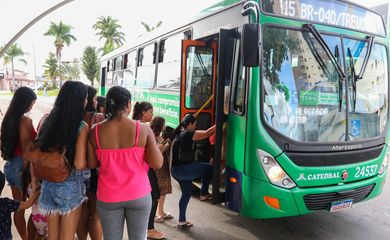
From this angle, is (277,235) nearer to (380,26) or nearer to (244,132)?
(244,132)

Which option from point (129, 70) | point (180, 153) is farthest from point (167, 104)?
point (129, 70)

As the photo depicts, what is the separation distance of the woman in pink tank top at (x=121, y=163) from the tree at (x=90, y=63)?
1931 inches

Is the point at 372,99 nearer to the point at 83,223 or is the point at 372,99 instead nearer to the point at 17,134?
the point at 83,223

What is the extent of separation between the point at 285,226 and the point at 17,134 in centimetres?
345

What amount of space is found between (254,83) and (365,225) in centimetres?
267

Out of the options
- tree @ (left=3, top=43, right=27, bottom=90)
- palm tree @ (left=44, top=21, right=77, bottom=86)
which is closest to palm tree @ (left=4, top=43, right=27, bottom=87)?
tree @ (left=3, top=43, right=27, bottom=90)

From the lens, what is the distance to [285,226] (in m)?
4.57

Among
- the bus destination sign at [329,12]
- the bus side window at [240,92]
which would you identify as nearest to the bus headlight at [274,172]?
the bus side window at [240,92]

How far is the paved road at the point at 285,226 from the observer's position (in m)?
4.25

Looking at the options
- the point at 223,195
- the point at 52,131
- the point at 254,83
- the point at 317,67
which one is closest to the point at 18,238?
the point at 52,131

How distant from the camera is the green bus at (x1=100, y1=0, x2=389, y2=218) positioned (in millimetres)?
3598

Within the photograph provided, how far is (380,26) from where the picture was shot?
174 inches

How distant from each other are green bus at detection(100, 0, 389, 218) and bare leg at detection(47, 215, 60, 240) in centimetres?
184

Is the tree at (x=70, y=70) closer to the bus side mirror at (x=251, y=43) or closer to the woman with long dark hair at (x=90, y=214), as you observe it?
the woman with long dark hair at (x=90, y=214)
